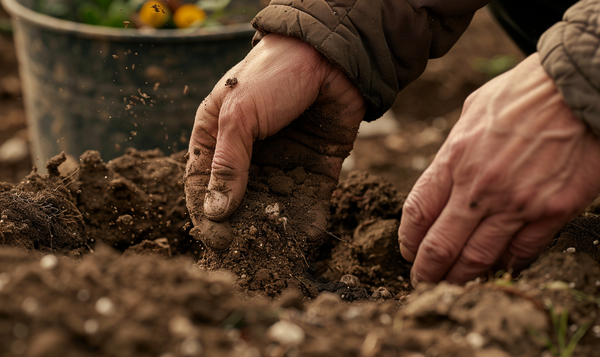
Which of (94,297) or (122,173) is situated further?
(122,173)

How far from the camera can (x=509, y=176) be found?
112 cm

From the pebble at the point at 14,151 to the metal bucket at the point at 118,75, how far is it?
859mm

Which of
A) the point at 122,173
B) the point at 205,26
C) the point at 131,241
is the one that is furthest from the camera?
the point at 205,26

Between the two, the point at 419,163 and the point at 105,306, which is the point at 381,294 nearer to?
the point at 105,306

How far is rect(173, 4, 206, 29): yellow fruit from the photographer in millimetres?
3046

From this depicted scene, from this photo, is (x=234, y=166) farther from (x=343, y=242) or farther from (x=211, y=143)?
(x=343, y=242)

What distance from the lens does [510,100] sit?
1144 mm

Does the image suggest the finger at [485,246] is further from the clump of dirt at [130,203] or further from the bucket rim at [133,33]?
the bucket rim at [133,33]

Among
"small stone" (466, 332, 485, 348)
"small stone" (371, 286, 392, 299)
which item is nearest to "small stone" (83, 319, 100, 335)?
"small stone" (466, 332, 485, 348)

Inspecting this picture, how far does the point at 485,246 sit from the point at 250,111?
0.75 m

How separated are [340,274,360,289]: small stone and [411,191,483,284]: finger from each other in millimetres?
268

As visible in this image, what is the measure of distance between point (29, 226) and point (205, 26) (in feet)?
6.43

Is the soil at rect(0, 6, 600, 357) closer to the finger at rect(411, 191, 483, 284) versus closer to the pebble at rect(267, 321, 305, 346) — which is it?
the pebble at rect(267, 321, 305, 346)

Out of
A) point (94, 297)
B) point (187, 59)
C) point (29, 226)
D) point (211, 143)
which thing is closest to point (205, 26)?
point (187, 59)
